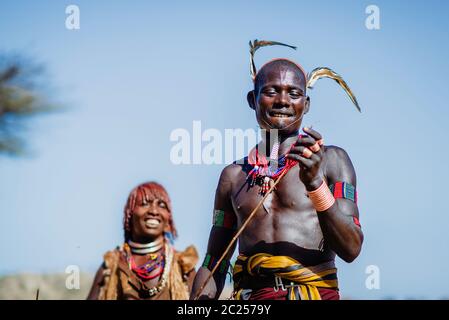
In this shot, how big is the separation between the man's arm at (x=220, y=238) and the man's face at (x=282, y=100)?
47 centimetres

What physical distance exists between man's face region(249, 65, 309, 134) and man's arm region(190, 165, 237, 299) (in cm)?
47

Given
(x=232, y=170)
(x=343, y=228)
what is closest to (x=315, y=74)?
(x=232, y=170)

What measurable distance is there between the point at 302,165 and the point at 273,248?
2.30 feet

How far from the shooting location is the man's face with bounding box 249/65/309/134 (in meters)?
6.16

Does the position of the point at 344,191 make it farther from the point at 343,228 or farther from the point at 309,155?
the point at 309,155

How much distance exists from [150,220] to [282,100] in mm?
1619

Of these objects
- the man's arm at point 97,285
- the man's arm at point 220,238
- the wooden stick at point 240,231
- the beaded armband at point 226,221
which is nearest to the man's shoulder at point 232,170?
the man's arm at point 220,238

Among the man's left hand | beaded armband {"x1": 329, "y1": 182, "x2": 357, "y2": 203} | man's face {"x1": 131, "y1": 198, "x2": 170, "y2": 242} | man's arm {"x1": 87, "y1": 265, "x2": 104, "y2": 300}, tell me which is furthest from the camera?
man's face {"x1": 131, "y1": 198, "x2": 170, "y2": 242}

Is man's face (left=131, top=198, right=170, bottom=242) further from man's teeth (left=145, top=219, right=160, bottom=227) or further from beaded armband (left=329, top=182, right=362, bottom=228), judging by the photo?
beaded armband (left=329, top=182, right=362, bottom=228)

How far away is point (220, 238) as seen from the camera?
20.8ft

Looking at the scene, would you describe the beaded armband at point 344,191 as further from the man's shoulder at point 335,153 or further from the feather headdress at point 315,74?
the feather headdress at point 315,74

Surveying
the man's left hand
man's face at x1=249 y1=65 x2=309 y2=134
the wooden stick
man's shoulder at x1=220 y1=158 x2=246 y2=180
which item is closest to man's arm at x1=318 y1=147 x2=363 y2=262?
the man's left hand

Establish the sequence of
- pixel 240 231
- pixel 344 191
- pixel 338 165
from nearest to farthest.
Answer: pixel 240 231
pixel 344 191
pixel 338 165

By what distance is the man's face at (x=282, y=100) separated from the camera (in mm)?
6164
